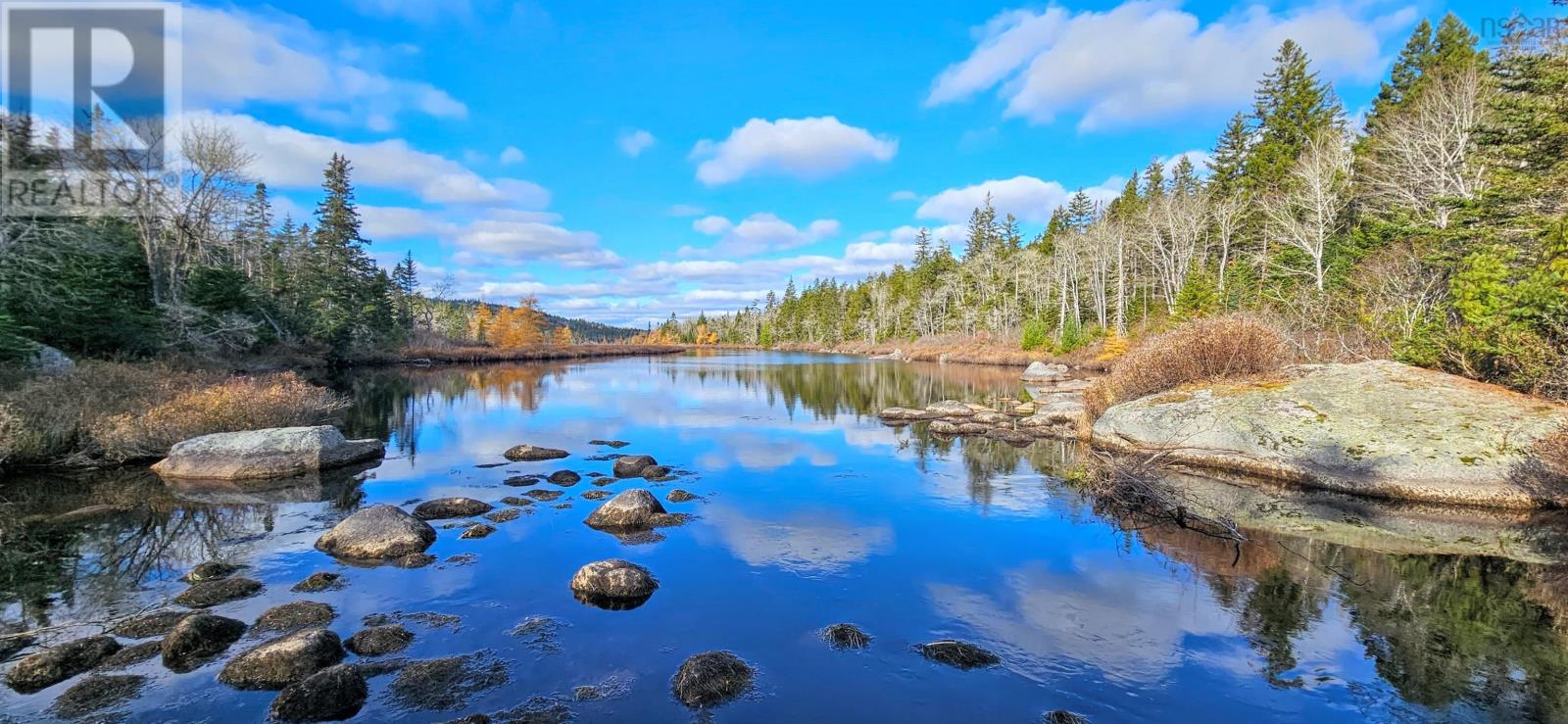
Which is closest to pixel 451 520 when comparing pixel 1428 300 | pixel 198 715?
pixel 198 715

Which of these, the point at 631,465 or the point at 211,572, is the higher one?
the point at 631,465

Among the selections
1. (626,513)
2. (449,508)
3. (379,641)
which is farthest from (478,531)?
(379,641)

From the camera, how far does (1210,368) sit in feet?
59.5

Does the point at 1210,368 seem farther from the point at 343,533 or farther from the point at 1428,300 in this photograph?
the point at 343,533

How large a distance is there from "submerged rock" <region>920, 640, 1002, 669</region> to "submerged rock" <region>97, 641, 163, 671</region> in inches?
322

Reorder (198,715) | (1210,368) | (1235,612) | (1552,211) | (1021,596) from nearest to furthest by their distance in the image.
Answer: (198,715) < (1235,612) < (1021,596) < (1552,211) < (1210,368)

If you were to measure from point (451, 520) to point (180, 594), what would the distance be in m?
3.85

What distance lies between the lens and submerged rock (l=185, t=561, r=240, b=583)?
884 cm

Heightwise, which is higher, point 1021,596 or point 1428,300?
point 1428,300

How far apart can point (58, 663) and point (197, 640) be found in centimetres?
107

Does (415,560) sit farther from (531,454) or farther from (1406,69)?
(1406,69)

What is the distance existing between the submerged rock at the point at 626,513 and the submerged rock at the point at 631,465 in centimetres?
361

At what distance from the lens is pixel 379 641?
6.92 m

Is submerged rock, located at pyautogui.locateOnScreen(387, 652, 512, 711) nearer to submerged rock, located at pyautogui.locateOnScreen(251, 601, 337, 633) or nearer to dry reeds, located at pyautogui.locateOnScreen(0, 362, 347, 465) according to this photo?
submerged rock, located at pyautogui.locateOnScreen(251, 601, 337, 633)
